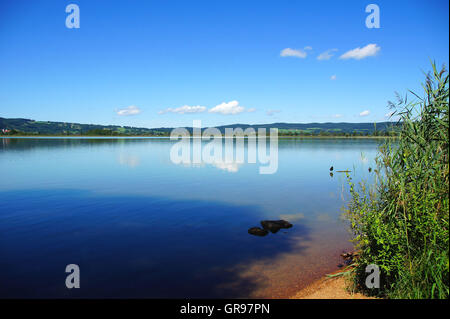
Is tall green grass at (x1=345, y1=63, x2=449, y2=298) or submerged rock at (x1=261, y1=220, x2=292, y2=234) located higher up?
tall green grass at (x1=345, y1=63, x2=449, y2=298)

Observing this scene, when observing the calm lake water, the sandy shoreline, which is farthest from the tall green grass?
the calm lake water

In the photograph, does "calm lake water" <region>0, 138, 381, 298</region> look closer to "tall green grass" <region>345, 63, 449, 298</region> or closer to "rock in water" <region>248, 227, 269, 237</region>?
"rock in water" <region>248, 227, 269, 237</region>

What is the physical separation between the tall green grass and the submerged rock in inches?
274

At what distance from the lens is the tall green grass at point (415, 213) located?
7359 mm

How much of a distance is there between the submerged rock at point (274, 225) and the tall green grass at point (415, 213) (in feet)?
22.8

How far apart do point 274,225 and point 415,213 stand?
916cm

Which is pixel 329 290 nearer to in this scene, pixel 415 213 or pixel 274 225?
pixel 415 213

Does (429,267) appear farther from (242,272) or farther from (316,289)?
(242,272)

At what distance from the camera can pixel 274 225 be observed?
1641cm

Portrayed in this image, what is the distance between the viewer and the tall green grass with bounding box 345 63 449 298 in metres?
7.36

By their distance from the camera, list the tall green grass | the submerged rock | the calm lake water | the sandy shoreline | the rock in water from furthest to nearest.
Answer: the submerged rock → the rock in water → the calm lake water → the sandy shoreline → the tall green grass

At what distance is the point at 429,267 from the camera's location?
7219mm

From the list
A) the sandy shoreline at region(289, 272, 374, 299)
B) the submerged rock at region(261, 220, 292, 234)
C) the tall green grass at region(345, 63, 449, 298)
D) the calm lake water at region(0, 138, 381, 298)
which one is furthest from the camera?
the submerged rock at region(261, 220, 292, 234)
